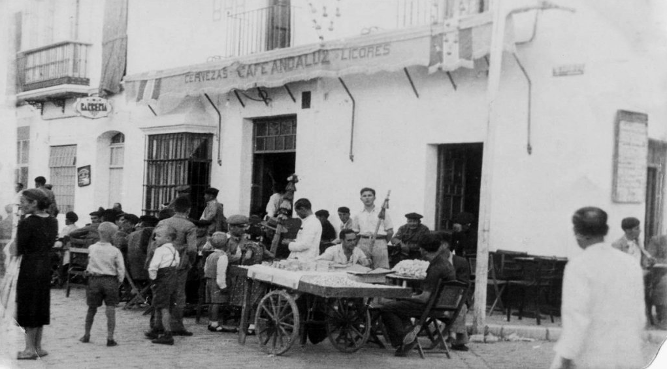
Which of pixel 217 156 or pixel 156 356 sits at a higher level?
pixel 217 156

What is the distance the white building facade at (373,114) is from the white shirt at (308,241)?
1.93 meters

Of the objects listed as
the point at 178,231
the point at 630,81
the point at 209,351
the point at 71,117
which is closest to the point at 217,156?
the point at 71,117

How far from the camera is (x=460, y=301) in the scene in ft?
26.1

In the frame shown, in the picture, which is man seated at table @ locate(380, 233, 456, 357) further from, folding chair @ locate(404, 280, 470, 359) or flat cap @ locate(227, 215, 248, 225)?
flat cap @ locate(227, 215, 248, 225)

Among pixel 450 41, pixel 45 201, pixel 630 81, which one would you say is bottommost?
pixel 45 201

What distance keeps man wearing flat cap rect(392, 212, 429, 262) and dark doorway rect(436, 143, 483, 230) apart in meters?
0.51

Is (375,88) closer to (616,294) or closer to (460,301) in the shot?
(460,301)

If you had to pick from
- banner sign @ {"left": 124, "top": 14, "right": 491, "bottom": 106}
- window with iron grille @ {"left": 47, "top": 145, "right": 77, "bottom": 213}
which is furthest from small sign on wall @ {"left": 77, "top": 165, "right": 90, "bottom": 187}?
banner sign @ {"left": 124, "top": 14, "right": 491, "bottom": 106}

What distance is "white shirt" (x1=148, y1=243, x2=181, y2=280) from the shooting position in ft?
27.9

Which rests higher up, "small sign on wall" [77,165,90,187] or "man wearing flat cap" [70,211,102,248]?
"small sign on wall" [77,165,90,187]

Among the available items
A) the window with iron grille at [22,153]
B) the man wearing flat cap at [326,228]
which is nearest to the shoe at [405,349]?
the man wearing flat cap at [326,228]

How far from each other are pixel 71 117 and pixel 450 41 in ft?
27.1

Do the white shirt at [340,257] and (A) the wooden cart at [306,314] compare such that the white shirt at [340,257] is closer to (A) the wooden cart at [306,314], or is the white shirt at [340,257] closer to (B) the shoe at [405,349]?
(A) the wooden cart at [306,314]

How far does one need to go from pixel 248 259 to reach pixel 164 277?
1.18 m
